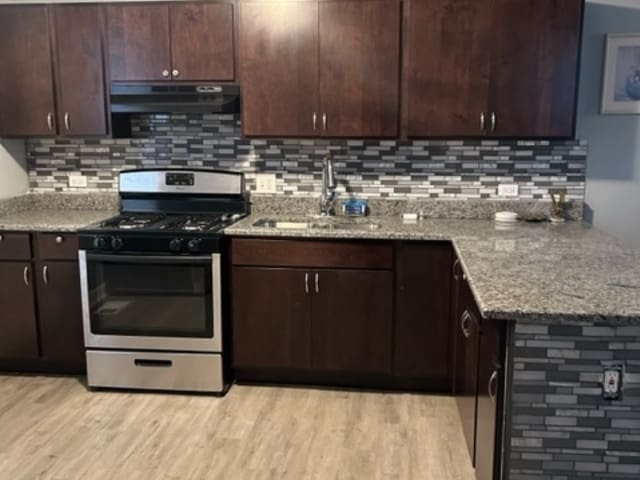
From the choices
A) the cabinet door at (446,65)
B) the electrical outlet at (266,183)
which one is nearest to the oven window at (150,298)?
the electrical outlet at (266,183)

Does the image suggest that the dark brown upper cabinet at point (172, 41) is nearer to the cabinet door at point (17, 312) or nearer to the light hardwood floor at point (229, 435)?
the cabinet door at point (17, 312)

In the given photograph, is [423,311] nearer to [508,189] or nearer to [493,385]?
[508,189]

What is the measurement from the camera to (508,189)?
3477mm

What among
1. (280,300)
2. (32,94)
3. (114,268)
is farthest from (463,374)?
(32,94)

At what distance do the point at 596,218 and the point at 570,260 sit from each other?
1295 mm

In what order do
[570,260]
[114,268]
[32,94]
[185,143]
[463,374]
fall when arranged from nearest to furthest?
1. [570,260]
2. [463,374]
3. [114,268]
4. [32,94]
5. [185,143]

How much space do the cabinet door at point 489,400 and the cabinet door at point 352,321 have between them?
1.00 m

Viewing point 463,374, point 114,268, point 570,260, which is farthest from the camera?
point 114,268

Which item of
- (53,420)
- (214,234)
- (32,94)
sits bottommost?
(53,420)

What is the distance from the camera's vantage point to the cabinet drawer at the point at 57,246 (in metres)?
3.22

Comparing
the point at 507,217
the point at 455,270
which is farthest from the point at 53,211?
the point at 507,217

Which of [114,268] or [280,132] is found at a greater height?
[280,132]

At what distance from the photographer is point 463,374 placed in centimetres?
259

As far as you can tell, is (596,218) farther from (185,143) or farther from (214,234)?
(185,143)
